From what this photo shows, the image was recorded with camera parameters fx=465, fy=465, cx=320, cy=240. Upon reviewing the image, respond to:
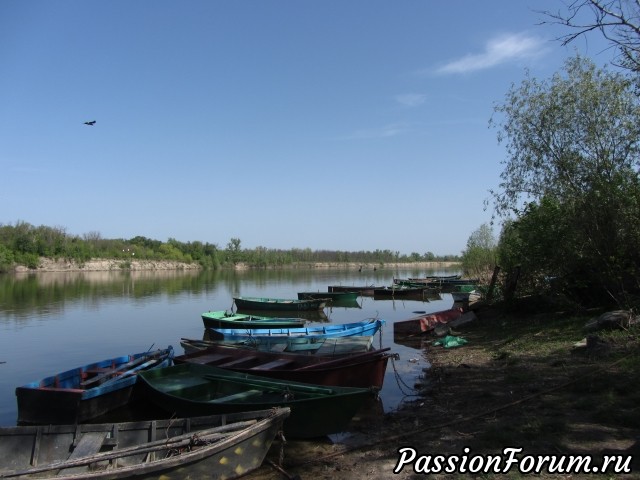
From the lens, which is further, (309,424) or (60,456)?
(309,424)

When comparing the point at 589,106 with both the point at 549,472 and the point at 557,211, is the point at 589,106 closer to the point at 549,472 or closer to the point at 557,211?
the point at 557,211

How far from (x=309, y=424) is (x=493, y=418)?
3.15 meters

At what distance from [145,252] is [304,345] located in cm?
10222

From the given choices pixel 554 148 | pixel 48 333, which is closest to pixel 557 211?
pixel 554 148

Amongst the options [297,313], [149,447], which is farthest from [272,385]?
[297,313]

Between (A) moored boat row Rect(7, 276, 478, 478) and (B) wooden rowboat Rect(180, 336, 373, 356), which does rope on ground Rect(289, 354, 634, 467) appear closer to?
(A) moored boat row Rect(7, 276, 478, 478)

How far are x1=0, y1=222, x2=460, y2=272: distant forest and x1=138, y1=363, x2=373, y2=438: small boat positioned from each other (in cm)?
8111

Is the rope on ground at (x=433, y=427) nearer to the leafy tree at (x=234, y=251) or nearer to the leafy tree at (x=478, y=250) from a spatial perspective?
the leafy tree at (x=478, y=250)

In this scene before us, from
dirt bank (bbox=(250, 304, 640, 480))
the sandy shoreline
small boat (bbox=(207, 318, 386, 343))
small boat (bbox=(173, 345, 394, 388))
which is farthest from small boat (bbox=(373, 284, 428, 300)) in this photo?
the sandy shoreline

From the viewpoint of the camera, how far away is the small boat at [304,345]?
14.5m

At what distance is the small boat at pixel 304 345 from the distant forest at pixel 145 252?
77.3 m

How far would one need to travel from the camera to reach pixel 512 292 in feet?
63.8

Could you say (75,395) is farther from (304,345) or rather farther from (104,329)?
(104,329)

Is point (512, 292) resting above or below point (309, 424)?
above
